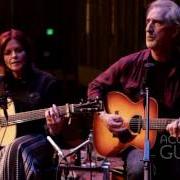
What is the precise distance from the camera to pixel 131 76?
→ 384cm

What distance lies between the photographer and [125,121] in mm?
3801

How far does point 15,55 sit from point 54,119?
599mm

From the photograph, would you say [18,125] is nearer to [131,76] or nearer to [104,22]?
[131,76]

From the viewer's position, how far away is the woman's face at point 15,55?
4.04 meters

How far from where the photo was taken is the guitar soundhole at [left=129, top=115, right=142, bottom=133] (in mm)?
3739

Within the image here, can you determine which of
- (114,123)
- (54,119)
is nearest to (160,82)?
(114,123)

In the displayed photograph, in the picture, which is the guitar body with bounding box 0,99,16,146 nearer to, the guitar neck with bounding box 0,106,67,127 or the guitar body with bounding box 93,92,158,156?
the guitar neck with bounding box 0,106,67,127

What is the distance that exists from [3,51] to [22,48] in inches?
5.8

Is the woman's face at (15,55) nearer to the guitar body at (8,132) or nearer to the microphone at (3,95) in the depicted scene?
the microphone at (3,95)

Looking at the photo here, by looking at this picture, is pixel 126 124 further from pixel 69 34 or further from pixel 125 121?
pixel 69 34

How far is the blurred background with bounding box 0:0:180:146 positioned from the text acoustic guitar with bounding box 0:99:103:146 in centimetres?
401

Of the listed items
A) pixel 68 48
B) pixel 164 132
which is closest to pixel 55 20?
pixel 68 48

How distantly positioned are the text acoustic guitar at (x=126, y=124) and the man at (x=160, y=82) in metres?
0.04

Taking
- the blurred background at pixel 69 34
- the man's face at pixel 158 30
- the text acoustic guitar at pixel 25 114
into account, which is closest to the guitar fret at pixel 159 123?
the text acoustic guitar at pixel 25 114
